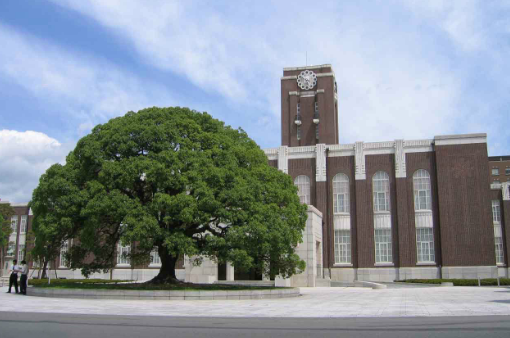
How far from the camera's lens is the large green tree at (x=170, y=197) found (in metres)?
19.6

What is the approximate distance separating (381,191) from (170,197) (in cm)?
2539

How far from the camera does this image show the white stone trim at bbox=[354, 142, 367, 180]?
41.1 metres

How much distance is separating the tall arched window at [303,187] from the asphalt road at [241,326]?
3041 cm

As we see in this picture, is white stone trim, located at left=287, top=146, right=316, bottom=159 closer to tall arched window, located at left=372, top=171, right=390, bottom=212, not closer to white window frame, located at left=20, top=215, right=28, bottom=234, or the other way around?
tall arched window, located at left=372, top=171, right=390, bottom=212

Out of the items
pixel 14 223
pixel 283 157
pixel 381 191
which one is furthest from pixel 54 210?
pixel 14 223

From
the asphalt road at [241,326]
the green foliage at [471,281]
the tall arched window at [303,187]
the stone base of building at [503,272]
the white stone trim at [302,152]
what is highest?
the white stone trim at [302,152]

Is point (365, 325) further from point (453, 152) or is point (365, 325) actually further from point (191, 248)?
point (453, 152)

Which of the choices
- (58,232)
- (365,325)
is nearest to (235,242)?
(58,232)

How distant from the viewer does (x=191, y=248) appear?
19.3m

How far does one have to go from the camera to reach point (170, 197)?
19484 millimetres

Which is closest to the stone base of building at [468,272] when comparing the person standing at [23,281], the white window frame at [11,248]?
the person standing at [23,281]

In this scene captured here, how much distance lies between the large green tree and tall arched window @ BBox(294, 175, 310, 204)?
771 inches

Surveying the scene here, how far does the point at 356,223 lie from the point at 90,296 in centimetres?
2596

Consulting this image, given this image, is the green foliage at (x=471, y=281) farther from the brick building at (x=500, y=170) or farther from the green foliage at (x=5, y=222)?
the brick building at (x=500, y=170)
